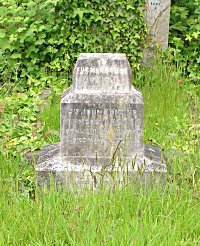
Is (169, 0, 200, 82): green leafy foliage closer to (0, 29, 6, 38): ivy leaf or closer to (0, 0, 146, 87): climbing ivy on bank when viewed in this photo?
(0, 0, 146, 87): climbing ivy on bank

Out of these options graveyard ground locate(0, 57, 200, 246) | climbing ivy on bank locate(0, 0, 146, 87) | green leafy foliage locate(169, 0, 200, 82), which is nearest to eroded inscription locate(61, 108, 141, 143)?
graveyard ground locate(0, 57, 200, 246)

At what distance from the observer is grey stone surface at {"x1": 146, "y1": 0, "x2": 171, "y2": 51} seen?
22.0 feet

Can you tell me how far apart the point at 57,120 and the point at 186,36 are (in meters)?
2.34

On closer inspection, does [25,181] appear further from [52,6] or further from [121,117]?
[52,6]

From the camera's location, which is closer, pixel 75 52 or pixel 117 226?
pixel 117 226

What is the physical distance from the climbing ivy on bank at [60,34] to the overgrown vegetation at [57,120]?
12 millimetres

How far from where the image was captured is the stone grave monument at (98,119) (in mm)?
4113

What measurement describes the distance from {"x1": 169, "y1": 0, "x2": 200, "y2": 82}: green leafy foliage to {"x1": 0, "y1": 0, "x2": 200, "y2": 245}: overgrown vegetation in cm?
1

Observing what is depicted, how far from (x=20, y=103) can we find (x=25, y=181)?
1.70m

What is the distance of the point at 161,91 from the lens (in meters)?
5.94

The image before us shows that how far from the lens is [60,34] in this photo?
6.67m

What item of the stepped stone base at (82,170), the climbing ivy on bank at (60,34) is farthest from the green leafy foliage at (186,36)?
the stepped stone base at (82,170)

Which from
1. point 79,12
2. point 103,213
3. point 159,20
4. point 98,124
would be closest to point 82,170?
point 98,124

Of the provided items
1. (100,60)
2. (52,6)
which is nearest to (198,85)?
(52,6)
